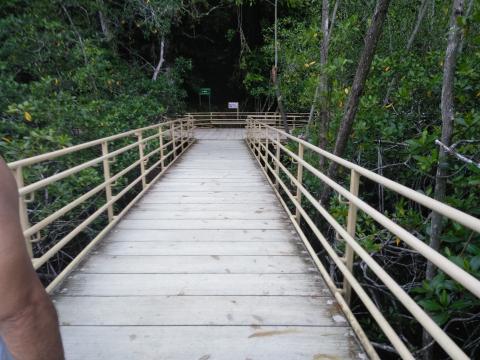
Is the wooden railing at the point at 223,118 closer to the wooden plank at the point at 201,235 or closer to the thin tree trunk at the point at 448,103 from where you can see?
the wooden plank at the point at 201,235

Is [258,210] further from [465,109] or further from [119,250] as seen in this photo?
[465,109]

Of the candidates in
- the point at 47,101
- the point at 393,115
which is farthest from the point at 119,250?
the point at 47,101

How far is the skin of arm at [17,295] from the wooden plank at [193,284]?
6.26ft

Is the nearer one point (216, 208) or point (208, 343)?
point (208, 343)

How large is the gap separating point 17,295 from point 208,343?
5.11 feet

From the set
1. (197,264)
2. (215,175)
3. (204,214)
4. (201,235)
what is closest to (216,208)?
(204,214)

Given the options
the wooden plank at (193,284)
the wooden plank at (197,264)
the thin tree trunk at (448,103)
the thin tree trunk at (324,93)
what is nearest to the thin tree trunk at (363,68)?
the thin tree trunk at (448,103)

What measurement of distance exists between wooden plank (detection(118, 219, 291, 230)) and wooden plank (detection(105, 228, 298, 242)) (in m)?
0.13

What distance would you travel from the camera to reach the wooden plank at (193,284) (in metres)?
2.66

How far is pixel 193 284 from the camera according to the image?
2775 millimetres

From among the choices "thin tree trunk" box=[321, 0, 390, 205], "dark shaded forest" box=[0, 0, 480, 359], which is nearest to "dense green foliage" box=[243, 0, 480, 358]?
"dark shaded forest" box=[0, 0, 480, 359]

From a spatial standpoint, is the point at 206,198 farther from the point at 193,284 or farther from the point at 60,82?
the point at 60,82

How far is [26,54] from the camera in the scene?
355 inches

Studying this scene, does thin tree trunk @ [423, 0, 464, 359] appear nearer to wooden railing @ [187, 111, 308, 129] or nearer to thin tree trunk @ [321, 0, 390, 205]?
thin tree trunk @ [321, 0, 390, 205]
